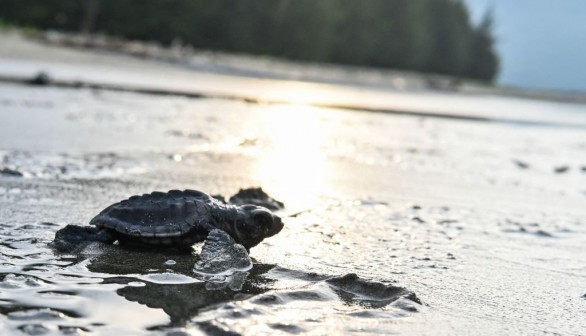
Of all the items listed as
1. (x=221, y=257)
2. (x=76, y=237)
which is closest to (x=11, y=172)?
(x=76, y=237)

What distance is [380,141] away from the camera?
30.6 ft

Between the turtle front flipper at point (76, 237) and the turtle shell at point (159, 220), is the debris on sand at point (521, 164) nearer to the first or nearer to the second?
the turtle shell at point (159, 220)

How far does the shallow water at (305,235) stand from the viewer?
7.63ft

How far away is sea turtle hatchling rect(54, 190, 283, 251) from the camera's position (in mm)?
2938

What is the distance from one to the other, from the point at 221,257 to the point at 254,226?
1.18ft

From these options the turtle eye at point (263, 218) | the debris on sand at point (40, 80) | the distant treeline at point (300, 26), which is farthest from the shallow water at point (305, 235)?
the distant treeline at point (300, 26)

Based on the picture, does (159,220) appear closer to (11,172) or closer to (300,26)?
(11,172)

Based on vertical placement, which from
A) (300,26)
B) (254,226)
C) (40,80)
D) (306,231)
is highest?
(300,26)

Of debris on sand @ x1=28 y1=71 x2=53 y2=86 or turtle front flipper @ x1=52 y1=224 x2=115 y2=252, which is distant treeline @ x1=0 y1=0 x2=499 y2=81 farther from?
turtle front flipper @ x1=52 y1=224 x2=115 y2=252

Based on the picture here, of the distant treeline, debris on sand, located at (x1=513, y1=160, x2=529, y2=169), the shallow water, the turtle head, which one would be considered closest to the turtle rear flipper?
the shallow water

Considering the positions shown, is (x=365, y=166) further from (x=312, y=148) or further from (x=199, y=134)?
(x=199, y=134)

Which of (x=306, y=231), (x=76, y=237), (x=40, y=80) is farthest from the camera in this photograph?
(x=40, y=80)

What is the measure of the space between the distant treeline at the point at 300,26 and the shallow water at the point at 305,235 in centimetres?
3847

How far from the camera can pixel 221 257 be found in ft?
9.19
